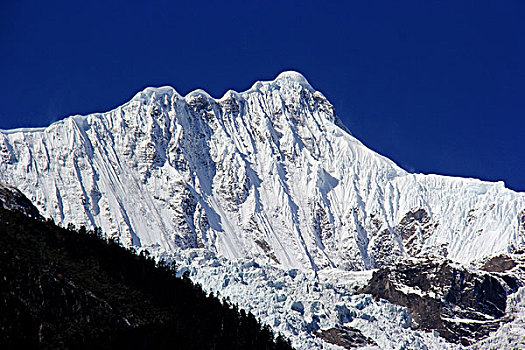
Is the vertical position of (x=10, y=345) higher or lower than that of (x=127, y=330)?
lower

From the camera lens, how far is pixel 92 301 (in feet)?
344

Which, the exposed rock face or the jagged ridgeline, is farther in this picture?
the exposed rock face

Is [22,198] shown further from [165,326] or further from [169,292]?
[165,326]

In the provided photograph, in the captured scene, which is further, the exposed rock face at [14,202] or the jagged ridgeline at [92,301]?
the exposed rock face at [14,202]

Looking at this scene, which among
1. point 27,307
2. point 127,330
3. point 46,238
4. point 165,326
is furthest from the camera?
point 46,238

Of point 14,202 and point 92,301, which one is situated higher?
point 14,202

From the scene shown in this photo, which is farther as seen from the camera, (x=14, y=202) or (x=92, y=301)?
(x=14, y=202)

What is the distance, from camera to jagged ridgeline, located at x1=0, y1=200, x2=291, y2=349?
307 feet

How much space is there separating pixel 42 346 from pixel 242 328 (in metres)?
64.0

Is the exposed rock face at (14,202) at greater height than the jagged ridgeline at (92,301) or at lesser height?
greater

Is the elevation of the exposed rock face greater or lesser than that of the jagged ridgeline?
greater

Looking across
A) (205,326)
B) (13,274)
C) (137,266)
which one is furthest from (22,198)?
(13,274)

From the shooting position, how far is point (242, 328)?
484 feet

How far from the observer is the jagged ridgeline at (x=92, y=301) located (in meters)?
93.4
